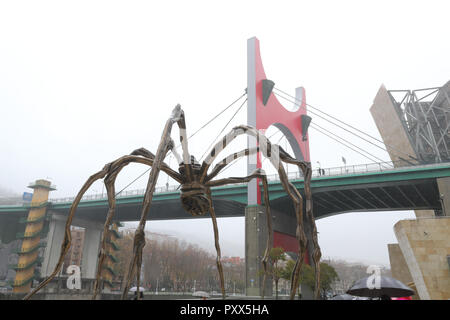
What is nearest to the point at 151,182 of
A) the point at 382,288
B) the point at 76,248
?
the point at 382,288

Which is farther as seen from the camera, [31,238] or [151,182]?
[31,238]

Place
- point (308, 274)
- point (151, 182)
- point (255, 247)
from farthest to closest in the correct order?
point (255, 247) < point (308, 274) < point (151, 182)

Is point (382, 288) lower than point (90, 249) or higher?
lower

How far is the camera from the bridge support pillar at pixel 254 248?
26047mm

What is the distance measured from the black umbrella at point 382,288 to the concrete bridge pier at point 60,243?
45.3m

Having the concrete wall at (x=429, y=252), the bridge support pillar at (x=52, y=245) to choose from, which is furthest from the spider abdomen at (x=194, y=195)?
the bridge support pillar at (x=52, y=245)

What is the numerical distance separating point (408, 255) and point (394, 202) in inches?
867

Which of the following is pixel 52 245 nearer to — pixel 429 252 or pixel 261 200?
pixel 261 200

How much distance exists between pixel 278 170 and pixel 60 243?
166ft

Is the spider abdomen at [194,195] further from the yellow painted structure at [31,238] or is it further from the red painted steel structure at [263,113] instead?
the yellow painted structure at [31,238]

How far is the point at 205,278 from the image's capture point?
74875 millimetres

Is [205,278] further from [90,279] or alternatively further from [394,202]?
[394,202]

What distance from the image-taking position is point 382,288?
6625 millimetres

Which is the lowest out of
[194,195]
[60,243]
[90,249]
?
[194,195]
